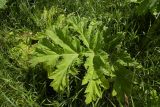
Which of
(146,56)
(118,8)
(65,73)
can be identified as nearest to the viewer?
A: (65,73)

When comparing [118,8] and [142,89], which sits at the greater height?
[118,8]

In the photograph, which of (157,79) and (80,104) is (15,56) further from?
(157,79)

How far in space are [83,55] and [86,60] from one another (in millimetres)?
62

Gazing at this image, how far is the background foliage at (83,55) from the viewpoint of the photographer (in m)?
2.84

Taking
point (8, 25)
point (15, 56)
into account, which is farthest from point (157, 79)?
point (8, 25)

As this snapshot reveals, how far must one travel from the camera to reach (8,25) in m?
3.49

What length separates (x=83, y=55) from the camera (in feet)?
9.55

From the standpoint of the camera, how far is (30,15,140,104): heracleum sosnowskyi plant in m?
2.81

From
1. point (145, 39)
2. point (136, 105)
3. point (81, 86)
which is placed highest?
point (145, 39)

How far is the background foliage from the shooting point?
2838mm

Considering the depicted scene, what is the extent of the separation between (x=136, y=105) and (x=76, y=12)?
1083mm

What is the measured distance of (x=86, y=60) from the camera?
287cm

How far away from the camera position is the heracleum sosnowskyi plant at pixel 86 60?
281 centimetres

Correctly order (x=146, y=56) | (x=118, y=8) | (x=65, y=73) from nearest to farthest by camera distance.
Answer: (x=65, y=73), (x=146, y=56), (x=118, y=8)
